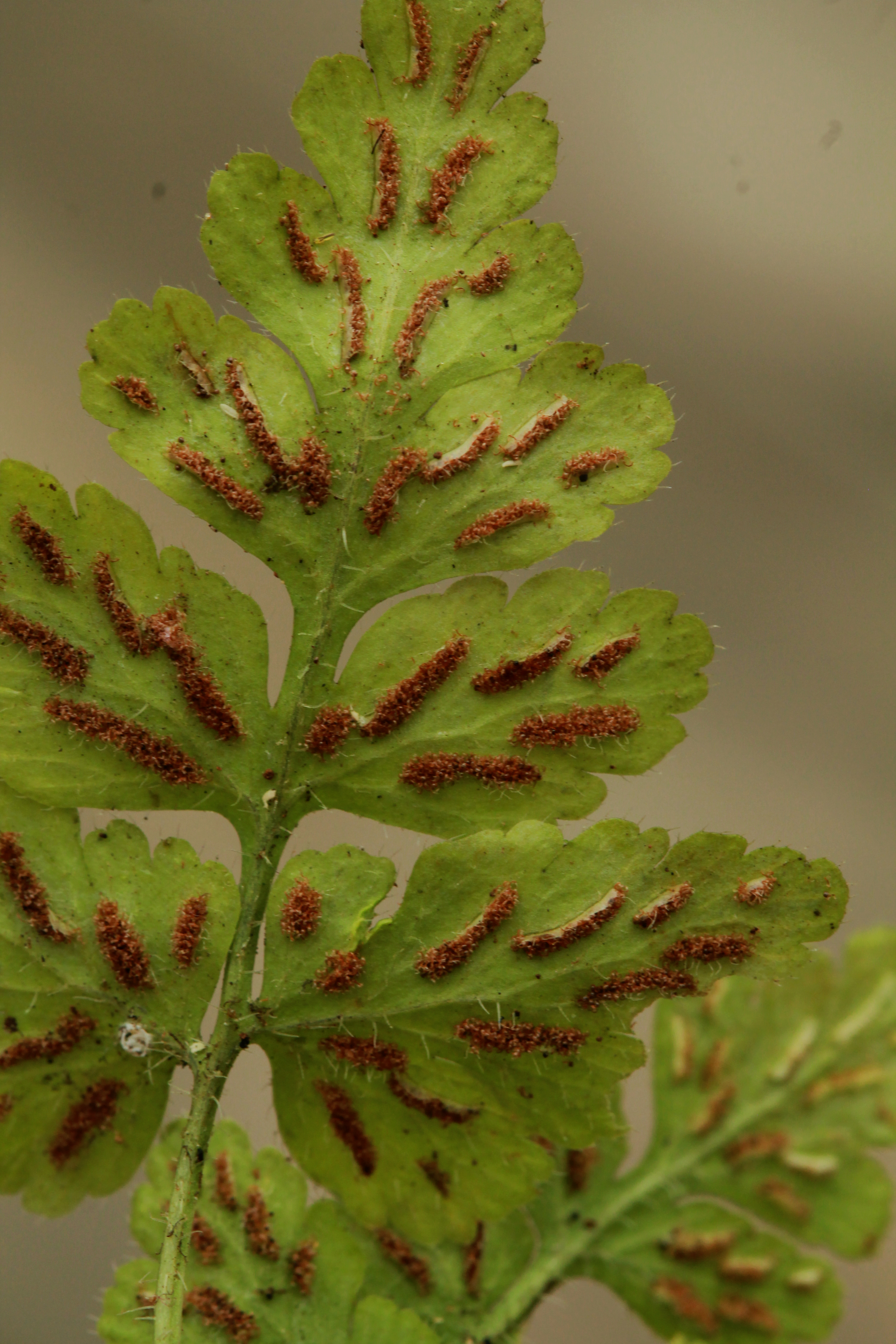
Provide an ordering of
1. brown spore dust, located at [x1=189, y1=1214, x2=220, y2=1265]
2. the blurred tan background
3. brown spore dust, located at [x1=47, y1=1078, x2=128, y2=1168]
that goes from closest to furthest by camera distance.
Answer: brown spore dust, located at [x1=47, y1=1078, x2=128, y2=1168], brown spore dust, located at [x1=189, y1=1214, x2=220, y2=1265], the blurred tan background

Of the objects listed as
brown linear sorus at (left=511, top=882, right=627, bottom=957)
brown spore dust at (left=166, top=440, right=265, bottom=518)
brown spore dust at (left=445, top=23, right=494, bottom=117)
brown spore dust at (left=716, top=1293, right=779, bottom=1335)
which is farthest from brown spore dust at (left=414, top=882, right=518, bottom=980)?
brown spore dust at (left=716, top=1293, right=779, bottom=1335)

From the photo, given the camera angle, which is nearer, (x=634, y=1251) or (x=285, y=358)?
(x=285, y=358)

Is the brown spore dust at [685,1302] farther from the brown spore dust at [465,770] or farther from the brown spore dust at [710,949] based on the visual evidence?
the brown spore dust at [465,770]

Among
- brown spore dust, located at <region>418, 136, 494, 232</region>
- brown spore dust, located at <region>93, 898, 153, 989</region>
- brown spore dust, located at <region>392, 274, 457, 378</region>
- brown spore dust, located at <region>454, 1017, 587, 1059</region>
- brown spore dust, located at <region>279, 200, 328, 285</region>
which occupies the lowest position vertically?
brown spore dust, located at <region>454, 1017, 587, 1059</region>

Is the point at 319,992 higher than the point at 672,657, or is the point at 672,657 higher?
the point at 672,657

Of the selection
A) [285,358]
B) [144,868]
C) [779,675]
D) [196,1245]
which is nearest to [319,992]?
[144,868]

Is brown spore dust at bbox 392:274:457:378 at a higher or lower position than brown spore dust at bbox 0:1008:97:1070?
higher

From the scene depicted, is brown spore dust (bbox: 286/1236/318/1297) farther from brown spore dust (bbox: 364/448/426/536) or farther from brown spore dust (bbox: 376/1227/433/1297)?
brown spore dust (bbox: 364/448/426/536)

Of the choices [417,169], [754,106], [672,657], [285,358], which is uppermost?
[754,106]

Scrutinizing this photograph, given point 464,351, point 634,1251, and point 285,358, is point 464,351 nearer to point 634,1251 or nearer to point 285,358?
point 285,358
